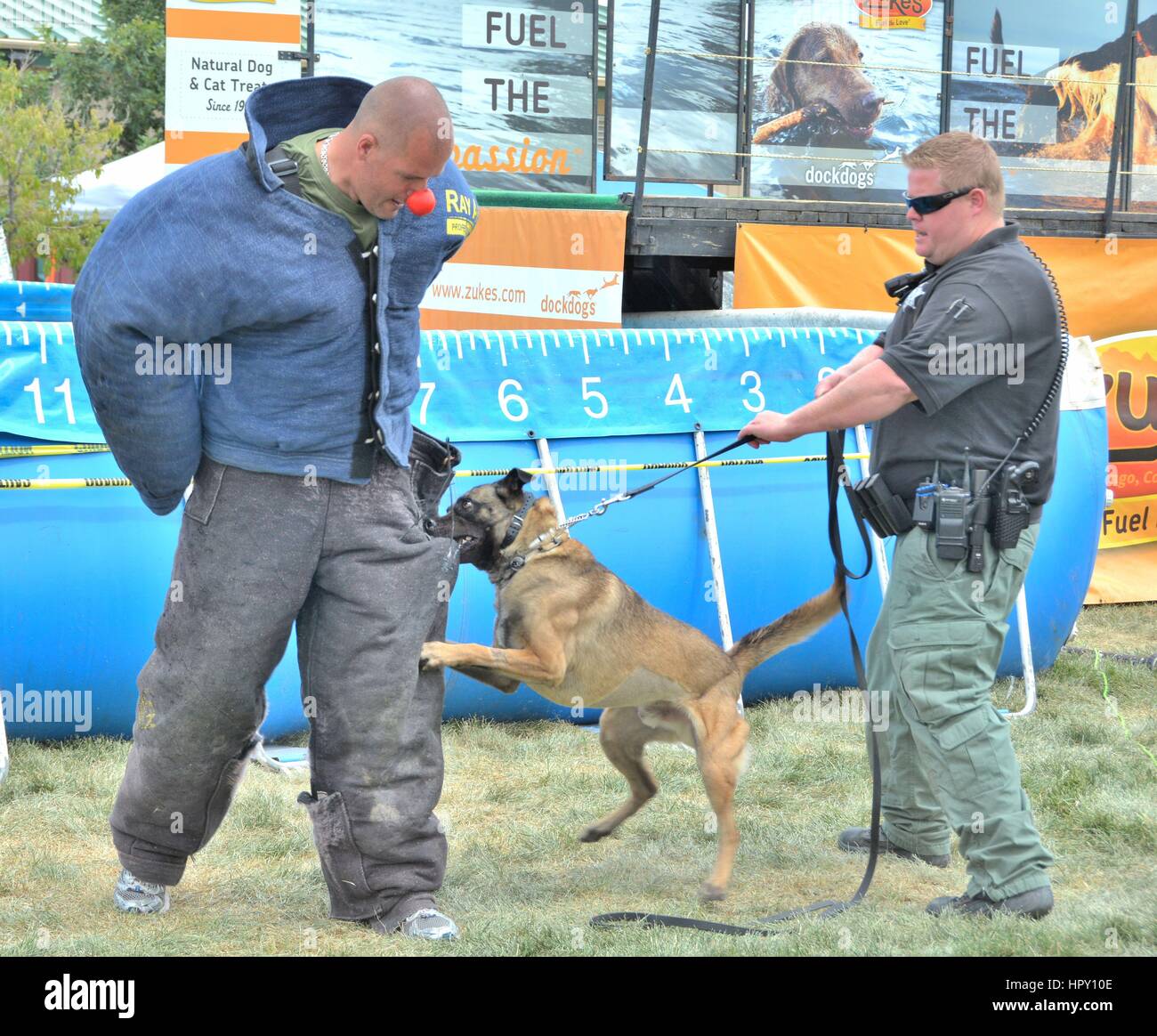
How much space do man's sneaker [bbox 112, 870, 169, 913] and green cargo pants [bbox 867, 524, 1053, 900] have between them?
2309 millimetres

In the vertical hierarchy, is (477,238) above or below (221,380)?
above

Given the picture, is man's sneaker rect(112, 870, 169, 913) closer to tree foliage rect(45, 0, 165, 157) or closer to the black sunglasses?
the black sunglasses

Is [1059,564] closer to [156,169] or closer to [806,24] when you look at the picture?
[806,24]

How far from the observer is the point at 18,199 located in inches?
655

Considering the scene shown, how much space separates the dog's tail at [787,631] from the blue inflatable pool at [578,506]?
1582 millimetres

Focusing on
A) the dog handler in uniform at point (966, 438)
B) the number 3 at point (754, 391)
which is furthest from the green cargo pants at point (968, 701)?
the number 3 at point (754, 391)

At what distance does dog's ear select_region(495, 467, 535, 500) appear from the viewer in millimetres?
4461

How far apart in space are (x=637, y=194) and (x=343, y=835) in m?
6.46

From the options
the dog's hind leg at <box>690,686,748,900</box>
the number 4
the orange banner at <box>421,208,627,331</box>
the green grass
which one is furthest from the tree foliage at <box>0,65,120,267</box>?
the dog's hind leg at <box>690,686,748,900</box>

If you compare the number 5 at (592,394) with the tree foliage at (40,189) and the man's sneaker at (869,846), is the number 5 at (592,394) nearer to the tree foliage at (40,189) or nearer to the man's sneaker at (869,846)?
the man's sneaker at (869,846)

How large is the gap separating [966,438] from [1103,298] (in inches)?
243

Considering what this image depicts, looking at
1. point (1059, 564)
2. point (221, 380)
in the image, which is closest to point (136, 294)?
point (221, 380)

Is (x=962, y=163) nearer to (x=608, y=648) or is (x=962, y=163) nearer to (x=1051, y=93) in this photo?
(x=608, y=648)

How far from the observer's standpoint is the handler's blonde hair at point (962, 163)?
372cm
